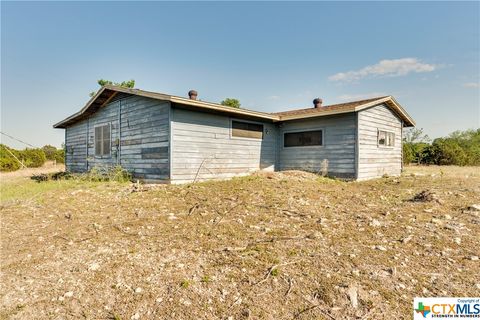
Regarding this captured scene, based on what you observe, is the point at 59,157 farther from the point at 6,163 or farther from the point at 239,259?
the point at 239,259

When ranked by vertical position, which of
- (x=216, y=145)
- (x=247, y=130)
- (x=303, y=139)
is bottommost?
(x=216, y=145)

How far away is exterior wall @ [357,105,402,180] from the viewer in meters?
10.7

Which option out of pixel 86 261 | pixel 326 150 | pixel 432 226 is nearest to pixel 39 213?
pixel 86 261

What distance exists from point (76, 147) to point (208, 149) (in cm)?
873

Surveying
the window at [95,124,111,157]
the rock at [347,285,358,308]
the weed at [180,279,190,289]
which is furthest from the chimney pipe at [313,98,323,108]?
the weed at [180,279,190,289]

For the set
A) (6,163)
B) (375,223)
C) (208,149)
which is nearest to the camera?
(375,223)

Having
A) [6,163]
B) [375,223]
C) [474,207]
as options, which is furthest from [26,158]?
[474,207]

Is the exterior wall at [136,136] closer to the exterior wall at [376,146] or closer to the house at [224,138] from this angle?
the house at [224,138]

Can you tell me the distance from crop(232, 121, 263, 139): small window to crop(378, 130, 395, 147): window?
530cm

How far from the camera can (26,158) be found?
23.6m

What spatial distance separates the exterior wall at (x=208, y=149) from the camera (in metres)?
9.03

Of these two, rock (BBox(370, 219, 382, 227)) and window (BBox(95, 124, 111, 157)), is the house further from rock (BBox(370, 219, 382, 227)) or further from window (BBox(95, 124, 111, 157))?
rock (BBox(370, 219, 382, 227))

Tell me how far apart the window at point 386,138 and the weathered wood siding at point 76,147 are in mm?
14050

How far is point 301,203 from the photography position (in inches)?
236
